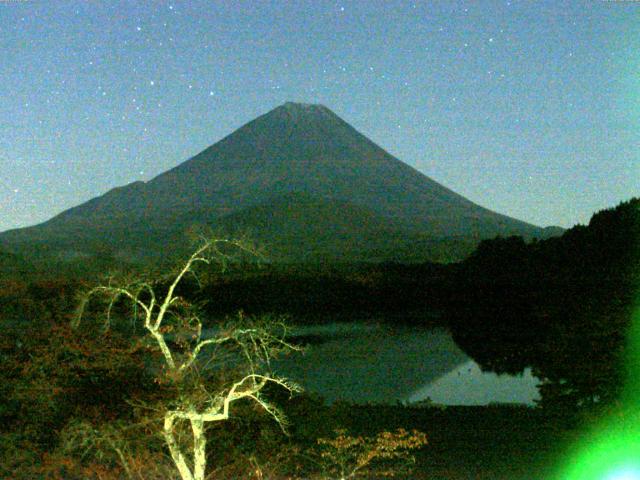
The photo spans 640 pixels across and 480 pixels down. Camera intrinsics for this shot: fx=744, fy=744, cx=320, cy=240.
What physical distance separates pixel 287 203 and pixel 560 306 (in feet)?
326

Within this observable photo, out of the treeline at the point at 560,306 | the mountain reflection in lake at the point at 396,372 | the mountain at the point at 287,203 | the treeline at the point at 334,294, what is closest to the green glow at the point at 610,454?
the treeline at the point at 560,306

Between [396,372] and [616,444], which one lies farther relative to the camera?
[396,372]

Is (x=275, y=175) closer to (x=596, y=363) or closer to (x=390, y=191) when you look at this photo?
(x=390, y=191)

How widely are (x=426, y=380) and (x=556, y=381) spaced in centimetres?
950

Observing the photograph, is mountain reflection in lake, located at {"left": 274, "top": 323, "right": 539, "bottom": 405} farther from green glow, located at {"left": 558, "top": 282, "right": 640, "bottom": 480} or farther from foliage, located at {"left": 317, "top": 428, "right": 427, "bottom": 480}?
green glow, located at {"left": 558, "top": 282, "right": 640, "bottom": 480}

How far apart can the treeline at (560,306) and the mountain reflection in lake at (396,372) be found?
3.41 ft

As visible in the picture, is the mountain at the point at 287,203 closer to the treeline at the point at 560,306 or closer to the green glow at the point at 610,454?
the treeline at the point at 560,306

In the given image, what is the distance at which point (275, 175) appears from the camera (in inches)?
5655

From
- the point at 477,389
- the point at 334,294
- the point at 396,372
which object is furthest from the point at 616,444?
the point at 334,294

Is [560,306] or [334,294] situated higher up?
[560,306]

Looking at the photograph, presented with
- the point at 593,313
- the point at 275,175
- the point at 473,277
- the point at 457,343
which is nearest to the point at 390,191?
the point at 275,175

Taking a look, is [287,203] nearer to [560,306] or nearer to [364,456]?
[560,306]

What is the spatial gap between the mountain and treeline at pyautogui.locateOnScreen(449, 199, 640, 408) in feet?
170

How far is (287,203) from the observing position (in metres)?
122
